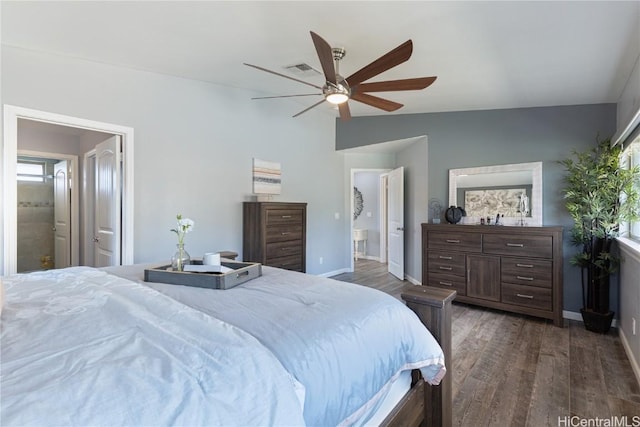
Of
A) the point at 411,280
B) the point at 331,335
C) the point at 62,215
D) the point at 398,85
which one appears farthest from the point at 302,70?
the point at 62,215

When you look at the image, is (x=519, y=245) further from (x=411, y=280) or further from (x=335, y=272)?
(x=335, y=272)

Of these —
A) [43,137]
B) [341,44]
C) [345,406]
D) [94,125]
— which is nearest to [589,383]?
[345,406]

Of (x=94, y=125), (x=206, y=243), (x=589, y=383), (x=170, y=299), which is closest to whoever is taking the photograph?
(x=170, y=299)

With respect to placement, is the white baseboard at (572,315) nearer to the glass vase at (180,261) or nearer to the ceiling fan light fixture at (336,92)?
the ceiling fan light fixture at (336,92)

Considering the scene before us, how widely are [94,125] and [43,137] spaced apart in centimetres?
230

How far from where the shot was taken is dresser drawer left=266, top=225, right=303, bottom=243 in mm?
4184

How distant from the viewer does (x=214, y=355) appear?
0.83 meters

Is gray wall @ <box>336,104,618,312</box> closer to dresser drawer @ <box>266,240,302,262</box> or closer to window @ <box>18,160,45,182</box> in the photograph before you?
dresser drawer @ <box>266,240,302,262</box>

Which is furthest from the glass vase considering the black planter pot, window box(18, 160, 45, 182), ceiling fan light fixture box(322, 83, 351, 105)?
window box(18, 160, 45, 182)

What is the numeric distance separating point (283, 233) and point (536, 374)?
118 inches

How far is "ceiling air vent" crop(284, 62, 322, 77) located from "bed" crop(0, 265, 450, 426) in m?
2.37

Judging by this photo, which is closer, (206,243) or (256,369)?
(256,369)

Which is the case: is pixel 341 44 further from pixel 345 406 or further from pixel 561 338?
pixel 561 338

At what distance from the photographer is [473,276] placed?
3965 millimetres
